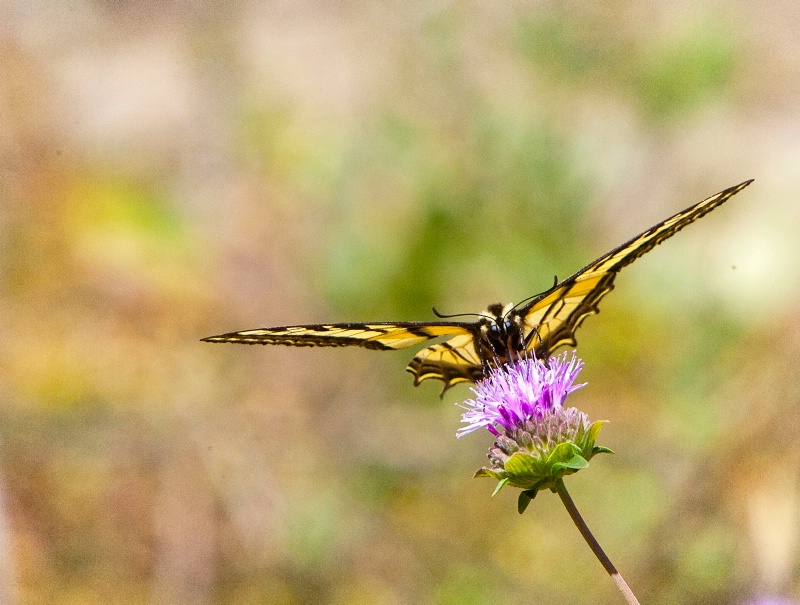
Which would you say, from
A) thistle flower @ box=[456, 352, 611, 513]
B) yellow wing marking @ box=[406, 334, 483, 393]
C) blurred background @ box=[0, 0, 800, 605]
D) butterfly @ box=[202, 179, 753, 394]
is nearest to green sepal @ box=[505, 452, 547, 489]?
thistle flower @ box=[456, 352, 611, 513]

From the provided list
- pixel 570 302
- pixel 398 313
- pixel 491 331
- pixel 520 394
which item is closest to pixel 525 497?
pixel 520 394

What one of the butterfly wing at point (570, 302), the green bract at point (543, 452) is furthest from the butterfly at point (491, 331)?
the green bract at point (543, 452)

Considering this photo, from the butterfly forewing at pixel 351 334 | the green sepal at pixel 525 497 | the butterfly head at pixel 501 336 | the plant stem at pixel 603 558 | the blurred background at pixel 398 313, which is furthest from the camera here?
the blurred background at pixel 398 313

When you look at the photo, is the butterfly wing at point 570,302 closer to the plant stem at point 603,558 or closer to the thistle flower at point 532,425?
the thistle flower at point 532,425

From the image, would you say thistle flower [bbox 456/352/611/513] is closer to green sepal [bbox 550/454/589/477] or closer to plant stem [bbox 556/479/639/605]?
green sepal [bbox 550/454/589/477]

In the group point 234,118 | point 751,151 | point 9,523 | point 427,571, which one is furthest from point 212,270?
point 751,151

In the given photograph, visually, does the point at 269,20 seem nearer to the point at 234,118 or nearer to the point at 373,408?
the point at 234,118

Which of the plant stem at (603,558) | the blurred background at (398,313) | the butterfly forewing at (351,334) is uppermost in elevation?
the blurred background at (398,313)

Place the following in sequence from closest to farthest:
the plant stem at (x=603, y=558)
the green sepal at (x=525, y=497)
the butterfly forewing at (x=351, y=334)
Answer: the plant stem at (x=603, y=558), the green sepal at (x=525, y=497), the butterfly forewing at (x=351, y=334)
